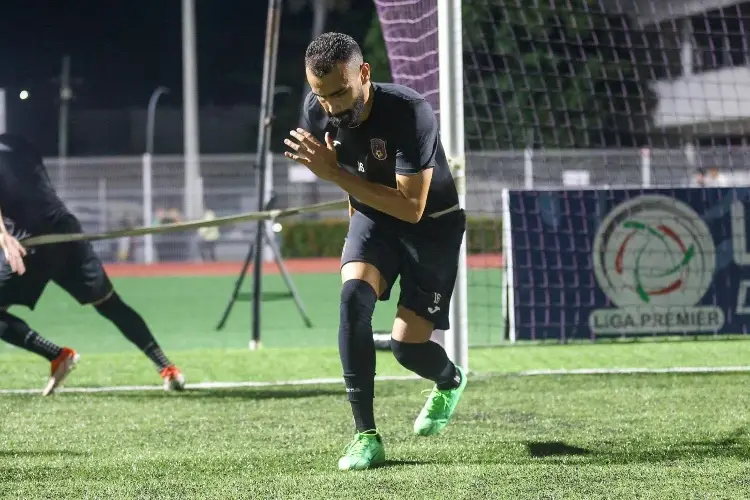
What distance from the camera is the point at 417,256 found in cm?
523

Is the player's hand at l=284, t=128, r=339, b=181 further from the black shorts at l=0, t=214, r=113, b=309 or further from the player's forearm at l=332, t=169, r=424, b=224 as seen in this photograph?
the black shorts at l=0, t=214, r=113, b=309

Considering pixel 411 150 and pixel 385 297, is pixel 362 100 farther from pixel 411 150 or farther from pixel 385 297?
pixel 385 297

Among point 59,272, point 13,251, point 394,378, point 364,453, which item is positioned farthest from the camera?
point 394,378

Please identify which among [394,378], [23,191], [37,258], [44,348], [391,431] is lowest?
[394,378]

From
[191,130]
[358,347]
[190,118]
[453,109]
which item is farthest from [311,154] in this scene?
[191,130]

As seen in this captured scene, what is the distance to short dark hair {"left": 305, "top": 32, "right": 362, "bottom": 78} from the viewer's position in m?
4.63

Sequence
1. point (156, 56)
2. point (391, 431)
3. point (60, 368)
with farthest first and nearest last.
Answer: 1. point (156, 56)
2. point (60, 368)
3. point (391, 431)

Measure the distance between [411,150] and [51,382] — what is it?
11.9 feet

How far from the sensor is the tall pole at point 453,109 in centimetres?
773

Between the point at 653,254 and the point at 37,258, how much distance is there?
16.8ft

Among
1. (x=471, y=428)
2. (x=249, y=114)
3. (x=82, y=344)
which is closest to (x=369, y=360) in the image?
(x=471, y=428)

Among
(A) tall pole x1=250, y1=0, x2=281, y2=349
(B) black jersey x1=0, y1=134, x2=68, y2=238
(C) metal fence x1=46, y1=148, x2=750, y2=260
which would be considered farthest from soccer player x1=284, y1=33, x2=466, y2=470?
(C) metal fence x1=46, y1=148, x2=750, y2=260

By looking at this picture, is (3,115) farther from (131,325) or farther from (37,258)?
(131,325)

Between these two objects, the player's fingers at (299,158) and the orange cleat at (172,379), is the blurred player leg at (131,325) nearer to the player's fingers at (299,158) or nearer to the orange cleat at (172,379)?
the orange cleat at (172,379)
